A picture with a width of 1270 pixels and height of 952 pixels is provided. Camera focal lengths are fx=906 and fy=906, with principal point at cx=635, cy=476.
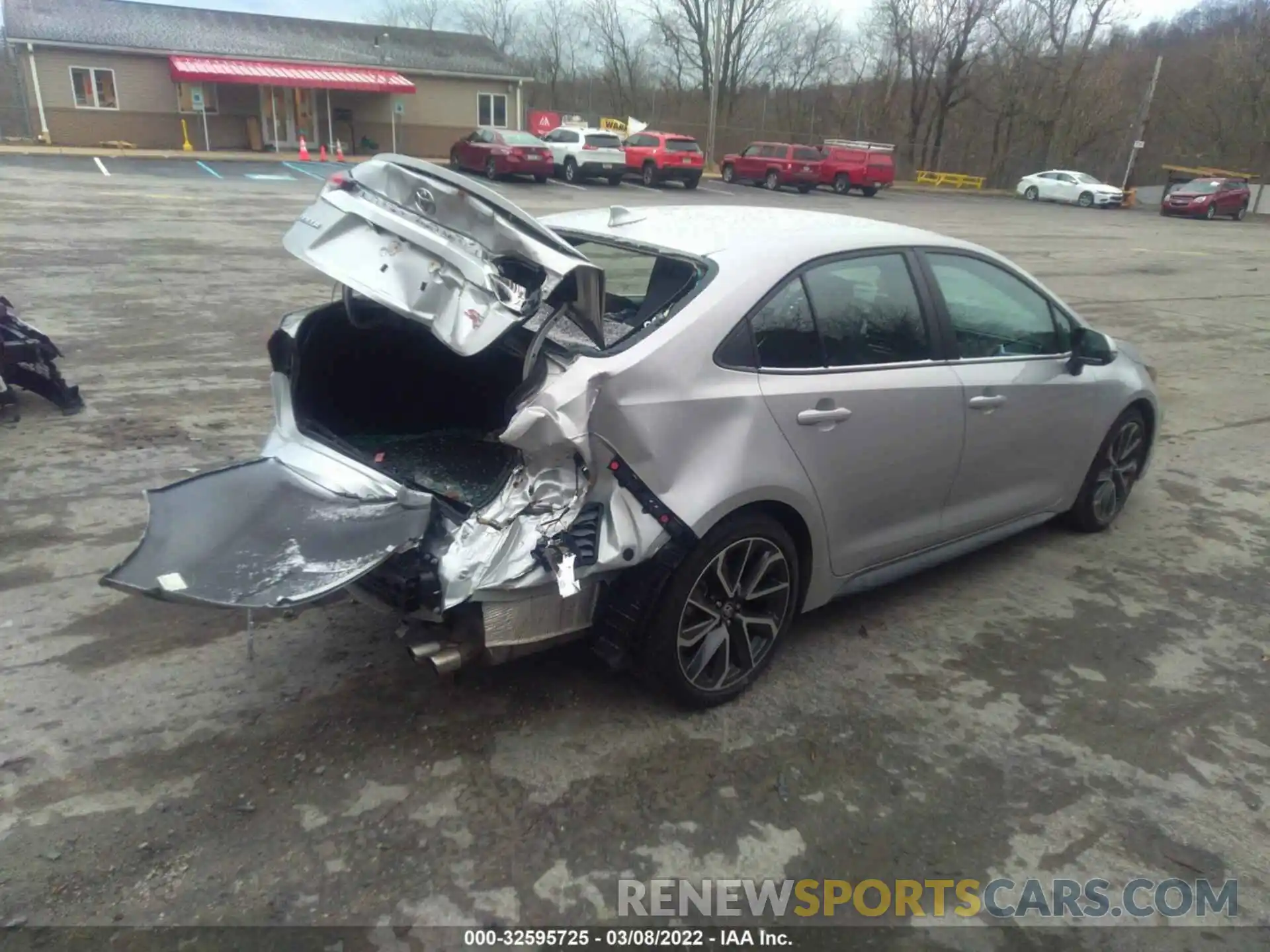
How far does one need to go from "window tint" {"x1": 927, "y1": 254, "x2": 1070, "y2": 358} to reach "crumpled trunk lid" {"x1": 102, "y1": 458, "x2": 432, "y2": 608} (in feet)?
7.96

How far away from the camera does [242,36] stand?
37.3 meters

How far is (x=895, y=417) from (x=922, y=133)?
187ft

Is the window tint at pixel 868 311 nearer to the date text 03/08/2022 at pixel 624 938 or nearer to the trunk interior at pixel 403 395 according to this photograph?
the trunk interior at pixel 403 395

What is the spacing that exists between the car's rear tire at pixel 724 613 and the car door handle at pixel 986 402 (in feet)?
3.59

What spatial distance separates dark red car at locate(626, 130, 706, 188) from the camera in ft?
99.0

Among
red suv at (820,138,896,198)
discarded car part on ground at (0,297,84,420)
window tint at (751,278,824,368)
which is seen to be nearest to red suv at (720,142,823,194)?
red suv at (820,138,896,198)

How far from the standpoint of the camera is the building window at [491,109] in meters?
40.4

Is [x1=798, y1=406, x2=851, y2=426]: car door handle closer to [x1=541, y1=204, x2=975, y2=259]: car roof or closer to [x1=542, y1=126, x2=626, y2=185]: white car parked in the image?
[x1=541, y1=204, x2=975, y2=259]: car roof

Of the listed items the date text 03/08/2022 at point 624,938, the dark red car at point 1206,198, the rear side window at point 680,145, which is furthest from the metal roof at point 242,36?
the date text 03/08/2022 at point 624,938

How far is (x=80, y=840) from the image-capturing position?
2561 mm

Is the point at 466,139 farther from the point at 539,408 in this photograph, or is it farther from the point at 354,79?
the point at 539,408

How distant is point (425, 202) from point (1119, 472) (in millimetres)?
4063

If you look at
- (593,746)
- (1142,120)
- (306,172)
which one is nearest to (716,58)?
(1142,120)

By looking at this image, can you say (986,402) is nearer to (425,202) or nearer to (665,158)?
(425,202)
